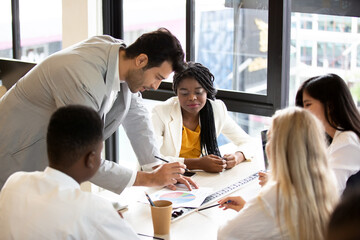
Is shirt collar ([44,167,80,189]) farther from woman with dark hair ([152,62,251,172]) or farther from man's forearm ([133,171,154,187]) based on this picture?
woman with dark hair ([152,62,251,172])

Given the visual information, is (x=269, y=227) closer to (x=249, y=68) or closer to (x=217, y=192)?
(x=217, y=192)

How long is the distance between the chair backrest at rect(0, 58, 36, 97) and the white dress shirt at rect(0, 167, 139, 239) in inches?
132

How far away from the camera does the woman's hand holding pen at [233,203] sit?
5.93ft

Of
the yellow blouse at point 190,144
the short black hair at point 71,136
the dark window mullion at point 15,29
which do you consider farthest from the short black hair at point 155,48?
the dark window mullion at point 15,29

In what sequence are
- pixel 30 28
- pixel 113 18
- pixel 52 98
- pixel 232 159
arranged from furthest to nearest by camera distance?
1. pixel 30 28
2. pixel 113 18
3. pixel 232 159
4. pixel 52 98

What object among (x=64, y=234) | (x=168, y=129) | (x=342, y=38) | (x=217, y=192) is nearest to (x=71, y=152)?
(x=64, y=234)

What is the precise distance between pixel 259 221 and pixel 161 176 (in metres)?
0.61

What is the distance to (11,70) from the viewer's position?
15.3 feet

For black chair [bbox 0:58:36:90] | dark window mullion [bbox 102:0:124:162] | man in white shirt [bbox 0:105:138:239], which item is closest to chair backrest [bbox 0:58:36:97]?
black chair [bbox 0:58:36:90]

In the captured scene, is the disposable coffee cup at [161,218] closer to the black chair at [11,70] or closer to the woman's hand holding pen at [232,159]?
the woman's hand holding pen at [232,159]

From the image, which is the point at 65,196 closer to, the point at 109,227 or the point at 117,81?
the point at 109,227

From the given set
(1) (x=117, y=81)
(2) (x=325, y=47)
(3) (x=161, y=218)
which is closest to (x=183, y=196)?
(3) (x=161, y=218)

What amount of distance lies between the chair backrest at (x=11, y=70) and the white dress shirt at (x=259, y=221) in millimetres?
3429

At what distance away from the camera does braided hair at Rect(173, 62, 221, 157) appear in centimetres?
282
